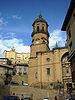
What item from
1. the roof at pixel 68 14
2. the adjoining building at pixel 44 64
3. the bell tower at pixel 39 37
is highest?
the bell tower at pixel 39 37

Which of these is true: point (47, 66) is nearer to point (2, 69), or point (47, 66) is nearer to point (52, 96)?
point (52, 96)

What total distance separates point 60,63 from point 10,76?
75.1 ft

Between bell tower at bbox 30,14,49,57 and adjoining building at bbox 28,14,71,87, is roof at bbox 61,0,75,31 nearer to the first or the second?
adjoining building at bbox 28,14,71,87

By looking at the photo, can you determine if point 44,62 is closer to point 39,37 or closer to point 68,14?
point 39,37

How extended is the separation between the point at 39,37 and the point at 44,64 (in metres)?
10.9

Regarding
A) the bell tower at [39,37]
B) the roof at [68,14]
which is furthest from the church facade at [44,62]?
the roof at [68,14]

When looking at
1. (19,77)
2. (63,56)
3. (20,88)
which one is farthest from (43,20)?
(20,88)

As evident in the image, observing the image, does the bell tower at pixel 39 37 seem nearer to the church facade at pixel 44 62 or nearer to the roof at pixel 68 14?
the church facade at pixel 44 62

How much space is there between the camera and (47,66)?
41750mm

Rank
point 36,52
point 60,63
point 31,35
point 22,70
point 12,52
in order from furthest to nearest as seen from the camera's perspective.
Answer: point 12,52, point 22,70, point 31,35, point 36,52, point 60,63

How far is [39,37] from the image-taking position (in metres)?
48.9

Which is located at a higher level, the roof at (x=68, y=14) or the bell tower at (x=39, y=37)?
the bell tower at (x=39, y=37)

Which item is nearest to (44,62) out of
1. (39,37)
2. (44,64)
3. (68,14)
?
(44,64)

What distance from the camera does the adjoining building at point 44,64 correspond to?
3966 centimetres
